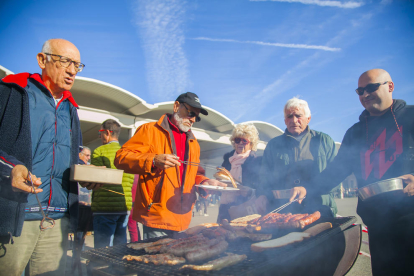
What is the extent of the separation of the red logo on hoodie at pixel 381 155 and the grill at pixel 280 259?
650 millimetres

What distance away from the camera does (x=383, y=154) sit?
2.27 meters

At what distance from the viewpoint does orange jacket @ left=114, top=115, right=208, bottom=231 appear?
242 cm

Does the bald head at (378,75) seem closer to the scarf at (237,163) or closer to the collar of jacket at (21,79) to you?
the scarf at (237,163)

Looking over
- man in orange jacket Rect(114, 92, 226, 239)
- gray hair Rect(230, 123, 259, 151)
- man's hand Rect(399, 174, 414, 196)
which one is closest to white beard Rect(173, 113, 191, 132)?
man in orange jacket Rect(114, 92, 226, 239)

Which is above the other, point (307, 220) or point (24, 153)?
point (24, 153)

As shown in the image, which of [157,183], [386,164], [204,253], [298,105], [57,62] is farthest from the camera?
[298,105]

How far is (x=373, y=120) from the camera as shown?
2.44 metres

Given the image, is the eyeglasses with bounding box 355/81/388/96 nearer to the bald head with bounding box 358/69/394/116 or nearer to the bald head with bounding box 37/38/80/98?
the bald head with bounding box 358/69/394/116

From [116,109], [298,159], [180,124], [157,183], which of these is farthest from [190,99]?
[116,109]

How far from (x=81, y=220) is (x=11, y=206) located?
2999 mm

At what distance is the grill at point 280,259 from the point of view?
1.40m

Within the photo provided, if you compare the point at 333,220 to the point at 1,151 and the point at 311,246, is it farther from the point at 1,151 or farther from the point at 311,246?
the point at 1,151

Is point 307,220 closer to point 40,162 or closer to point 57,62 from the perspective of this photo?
point 40,162

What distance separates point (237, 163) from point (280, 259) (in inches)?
101
